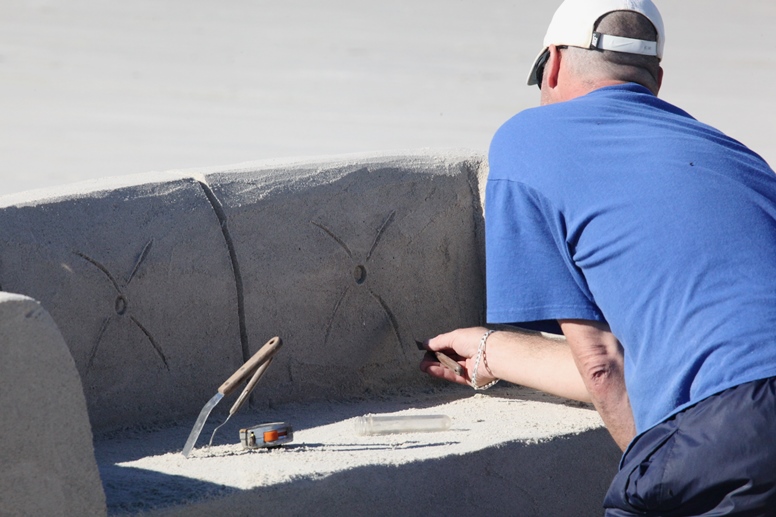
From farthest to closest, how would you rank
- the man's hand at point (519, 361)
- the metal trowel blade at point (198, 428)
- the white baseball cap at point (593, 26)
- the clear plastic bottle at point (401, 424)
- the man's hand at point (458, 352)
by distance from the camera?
the man's hand at point (458, 352)
the clear plastic bottle at point (401, 424)
the man's hand at point (519, 361)
the metal trowel blade at point (198, 428)
the white baseball cap at point (593, 26)

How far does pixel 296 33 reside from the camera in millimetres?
13453

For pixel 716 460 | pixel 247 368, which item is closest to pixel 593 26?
pixel 716 460

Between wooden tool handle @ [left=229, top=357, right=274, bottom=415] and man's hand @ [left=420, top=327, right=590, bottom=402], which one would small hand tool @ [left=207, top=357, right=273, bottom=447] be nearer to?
wooden tool handle @ [left=229, top=357, right=274, bottom=415]

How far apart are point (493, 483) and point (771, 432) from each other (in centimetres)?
116

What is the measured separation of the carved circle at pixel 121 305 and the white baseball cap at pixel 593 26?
1249mm

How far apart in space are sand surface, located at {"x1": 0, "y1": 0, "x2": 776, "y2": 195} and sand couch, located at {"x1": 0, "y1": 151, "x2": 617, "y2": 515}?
505cm

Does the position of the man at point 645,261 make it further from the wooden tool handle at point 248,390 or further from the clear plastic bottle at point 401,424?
the clear plastic bottle at point 401,424

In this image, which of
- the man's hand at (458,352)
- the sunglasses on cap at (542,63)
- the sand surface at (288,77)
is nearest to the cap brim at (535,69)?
the sunglasses on cap at (542,63)

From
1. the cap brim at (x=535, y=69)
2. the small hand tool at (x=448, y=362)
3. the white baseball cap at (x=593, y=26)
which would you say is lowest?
the small hand tool at (x=448, y=362)

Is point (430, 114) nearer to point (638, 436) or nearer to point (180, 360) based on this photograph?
point (180, 360)

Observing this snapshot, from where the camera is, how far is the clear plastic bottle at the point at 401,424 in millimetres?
2783

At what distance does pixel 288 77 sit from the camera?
11859 mm

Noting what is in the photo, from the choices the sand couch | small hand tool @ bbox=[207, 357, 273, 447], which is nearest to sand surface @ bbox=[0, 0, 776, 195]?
the sand couch

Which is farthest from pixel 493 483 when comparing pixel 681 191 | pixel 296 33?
pixel 296 33
